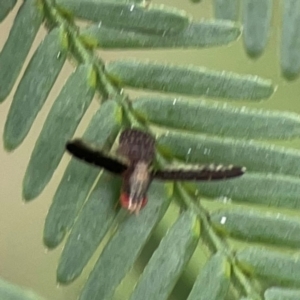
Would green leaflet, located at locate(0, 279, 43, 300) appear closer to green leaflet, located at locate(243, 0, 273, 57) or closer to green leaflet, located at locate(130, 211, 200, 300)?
green leaflet, located at locate(130, 211, 200, 300)

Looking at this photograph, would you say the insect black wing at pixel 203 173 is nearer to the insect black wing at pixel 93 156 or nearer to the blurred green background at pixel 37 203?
the insect black wing at pixel 93 156

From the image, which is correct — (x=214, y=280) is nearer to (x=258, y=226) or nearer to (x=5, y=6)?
(x=258, y=226)

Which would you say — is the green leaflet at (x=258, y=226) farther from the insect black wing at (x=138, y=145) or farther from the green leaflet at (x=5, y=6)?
the green leaflet at (x=5, y=6)

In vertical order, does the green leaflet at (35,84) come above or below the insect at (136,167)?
above

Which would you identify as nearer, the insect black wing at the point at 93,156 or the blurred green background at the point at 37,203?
the insect black wing at the point at 93,156

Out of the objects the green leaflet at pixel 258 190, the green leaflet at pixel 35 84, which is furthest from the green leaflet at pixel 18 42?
the green leaflet at pixel 258 190

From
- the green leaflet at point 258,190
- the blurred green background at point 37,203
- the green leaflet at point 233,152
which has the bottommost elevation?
the blurred green background at point 37,203

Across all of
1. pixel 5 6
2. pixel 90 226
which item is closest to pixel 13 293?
pixel 90 226
